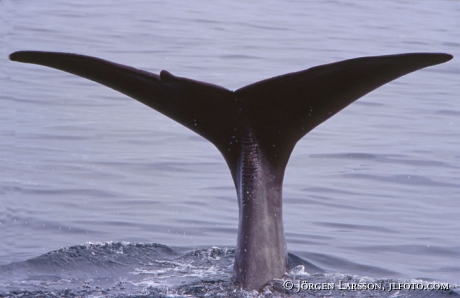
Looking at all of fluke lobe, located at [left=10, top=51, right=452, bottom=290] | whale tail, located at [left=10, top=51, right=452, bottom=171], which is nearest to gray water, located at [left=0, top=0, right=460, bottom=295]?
fluke lobe, located at [left=10, top=51, right=452, bottom=290]

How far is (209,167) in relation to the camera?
36.5 ft

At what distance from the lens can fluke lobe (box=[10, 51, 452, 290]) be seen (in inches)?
205

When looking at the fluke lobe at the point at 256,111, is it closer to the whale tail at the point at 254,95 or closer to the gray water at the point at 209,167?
the whale tail at the point at 254,95

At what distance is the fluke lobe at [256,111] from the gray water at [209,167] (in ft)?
4.10

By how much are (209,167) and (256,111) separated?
571 cm

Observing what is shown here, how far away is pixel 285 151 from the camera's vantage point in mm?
5637

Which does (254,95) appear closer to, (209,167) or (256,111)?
(256,111)

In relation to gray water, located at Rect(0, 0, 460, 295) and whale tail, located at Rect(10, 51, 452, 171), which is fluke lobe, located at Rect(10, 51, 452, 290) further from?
gray water, located at Rect(0, 0, 460, 295)

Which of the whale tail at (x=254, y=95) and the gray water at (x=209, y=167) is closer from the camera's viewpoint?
the whale tail at (x=254, y=95)

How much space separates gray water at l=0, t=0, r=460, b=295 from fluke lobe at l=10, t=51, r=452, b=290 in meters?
1.25

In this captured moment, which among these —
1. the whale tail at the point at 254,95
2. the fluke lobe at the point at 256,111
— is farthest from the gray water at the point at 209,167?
the whale tail at the point at 254,95

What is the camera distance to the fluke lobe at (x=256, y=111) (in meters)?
5.20

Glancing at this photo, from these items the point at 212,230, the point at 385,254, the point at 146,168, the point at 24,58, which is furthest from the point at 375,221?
the point at 24,58

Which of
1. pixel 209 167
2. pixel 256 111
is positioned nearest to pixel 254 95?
pixel 256 111
